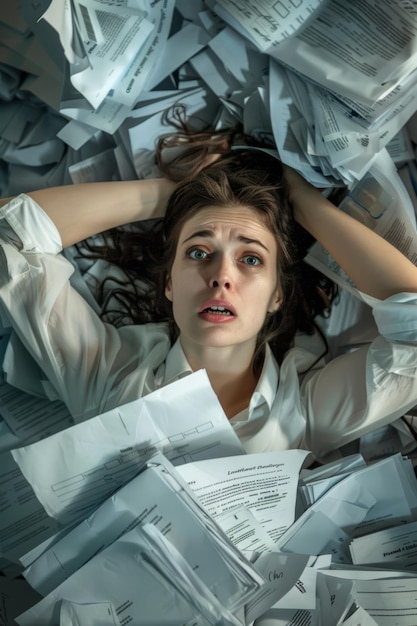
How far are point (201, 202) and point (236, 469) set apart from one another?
471mm

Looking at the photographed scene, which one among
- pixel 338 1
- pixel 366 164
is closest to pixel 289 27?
pixel 338 1

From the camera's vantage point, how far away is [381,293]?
108 centimetres

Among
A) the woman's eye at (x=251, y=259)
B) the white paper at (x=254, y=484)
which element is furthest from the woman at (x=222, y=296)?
the white paper at (x=254, y=484)

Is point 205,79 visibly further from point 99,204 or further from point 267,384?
point 267,384

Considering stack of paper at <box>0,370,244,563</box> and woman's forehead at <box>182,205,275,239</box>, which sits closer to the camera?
stack of paper at <box>0,370,244,563</box>

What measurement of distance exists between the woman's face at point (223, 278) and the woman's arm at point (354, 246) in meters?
0.09

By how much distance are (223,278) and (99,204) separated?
28 centimetres

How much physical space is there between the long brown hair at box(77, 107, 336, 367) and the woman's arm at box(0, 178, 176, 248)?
0.03 meters

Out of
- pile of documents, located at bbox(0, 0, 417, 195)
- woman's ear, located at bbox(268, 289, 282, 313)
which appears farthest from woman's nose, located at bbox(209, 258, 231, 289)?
pile of documents, located at bbox(0, 0, 417, 195)

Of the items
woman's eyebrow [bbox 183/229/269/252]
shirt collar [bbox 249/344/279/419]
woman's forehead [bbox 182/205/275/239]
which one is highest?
woman's forehead [bbox 182/205/275/239]

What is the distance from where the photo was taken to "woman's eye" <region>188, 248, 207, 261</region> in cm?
116

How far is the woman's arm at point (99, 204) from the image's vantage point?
3.93 feet

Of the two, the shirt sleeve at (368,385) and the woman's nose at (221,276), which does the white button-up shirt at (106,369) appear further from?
the woman's nose at (221,276)

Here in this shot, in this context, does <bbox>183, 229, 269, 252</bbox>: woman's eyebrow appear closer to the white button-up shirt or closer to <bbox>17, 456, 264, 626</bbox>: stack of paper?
the white button-up shirt
